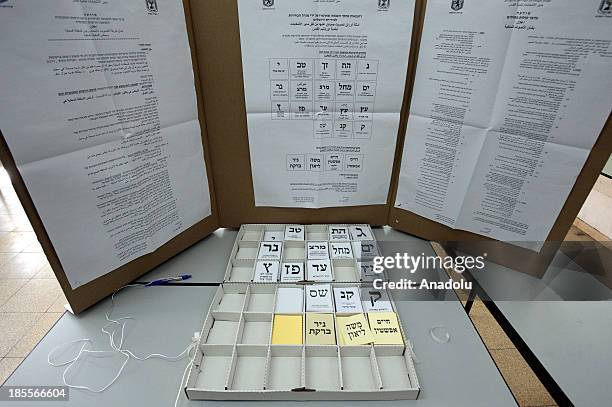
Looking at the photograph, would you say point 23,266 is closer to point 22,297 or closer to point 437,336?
point 22,297

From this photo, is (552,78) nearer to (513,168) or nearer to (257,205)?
(513,168)

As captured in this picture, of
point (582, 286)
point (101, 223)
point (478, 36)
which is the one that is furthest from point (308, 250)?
point (582, 286)

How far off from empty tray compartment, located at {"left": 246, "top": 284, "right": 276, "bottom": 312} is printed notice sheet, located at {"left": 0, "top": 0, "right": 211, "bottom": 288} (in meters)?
0.31

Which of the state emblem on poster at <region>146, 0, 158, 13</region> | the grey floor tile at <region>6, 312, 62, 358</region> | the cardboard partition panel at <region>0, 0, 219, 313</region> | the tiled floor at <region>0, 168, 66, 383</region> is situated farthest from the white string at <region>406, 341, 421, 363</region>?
the tiled floor at <region>0, 168, 66, 383</region>

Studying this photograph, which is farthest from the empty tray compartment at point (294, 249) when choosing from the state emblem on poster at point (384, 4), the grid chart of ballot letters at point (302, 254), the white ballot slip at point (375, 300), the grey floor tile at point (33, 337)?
the grey floor tile at point (33, 337)

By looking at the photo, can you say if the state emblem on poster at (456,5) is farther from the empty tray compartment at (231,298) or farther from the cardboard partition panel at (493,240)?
the empty tray compartment at (231,298)

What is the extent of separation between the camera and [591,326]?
0.78m

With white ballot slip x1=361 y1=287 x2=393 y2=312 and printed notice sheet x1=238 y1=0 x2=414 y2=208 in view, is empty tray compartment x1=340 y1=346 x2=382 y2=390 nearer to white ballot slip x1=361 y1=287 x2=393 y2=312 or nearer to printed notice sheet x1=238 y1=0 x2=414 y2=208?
Result: white ballot slip x1=361 y1=287 x2=393 y2=312

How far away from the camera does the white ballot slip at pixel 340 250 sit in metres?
0.93

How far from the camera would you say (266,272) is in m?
0.87

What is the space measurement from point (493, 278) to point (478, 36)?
69 cm

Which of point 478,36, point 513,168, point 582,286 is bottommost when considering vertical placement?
point 582,286

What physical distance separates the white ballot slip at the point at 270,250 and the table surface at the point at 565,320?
0.61m

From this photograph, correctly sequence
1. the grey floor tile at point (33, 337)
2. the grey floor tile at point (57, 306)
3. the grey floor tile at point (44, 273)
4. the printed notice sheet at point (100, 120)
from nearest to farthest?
the printed notice sheet at point (100, 120) < the grey floor tile at point (33, 337) < the grey floor tile at point (57, 306) < the grey floor tile at point (44, 273)
